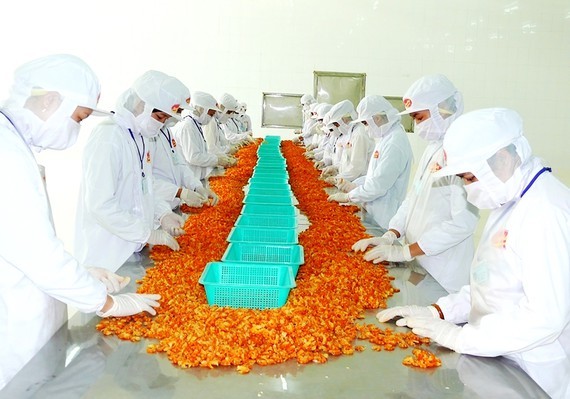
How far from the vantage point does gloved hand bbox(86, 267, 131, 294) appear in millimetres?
2164

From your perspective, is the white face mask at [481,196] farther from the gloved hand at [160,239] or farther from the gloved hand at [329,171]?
the gloved hand at [329,171]

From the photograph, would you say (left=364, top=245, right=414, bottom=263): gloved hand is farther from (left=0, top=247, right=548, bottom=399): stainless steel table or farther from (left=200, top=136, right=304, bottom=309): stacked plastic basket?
(left=0, top=247, right=548, bottom=399): stainless steel table

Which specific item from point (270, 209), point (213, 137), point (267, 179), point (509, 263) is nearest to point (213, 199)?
point (267, 179)

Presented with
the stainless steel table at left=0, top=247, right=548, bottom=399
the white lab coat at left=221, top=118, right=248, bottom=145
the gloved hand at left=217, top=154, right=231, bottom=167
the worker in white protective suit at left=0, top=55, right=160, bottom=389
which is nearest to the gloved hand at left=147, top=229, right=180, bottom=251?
the worker in white protective suit at left=0, top=55, right=160, bottom=389

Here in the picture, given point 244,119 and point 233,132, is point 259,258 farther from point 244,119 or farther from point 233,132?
point 244,119

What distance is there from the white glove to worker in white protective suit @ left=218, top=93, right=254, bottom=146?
22.6 feet

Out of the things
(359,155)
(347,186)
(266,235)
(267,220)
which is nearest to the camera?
(266,235)

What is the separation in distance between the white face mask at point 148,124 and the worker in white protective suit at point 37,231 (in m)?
1.13

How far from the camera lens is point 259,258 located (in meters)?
2.74

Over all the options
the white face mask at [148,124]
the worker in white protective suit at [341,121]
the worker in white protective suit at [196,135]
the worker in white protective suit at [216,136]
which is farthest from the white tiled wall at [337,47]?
the white face mask at [148,124]

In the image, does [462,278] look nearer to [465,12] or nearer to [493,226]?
[493,226]

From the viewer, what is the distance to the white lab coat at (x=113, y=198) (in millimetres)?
2797

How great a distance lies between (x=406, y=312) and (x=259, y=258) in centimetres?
95

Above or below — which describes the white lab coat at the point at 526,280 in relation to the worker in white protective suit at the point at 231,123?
above
